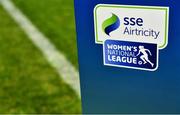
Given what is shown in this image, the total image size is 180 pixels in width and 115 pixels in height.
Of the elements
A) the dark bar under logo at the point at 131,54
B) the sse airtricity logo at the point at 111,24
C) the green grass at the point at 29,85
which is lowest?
the green grass at the point at 29,85

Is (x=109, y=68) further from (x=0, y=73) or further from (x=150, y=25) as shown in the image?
(x=0, y=73)

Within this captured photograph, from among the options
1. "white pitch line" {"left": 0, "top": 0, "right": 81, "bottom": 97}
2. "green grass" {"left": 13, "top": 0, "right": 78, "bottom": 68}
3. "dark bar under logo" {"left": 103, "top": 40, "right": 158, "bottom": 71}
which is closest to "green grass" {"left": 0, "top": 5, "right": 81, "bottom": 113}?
"white pitch line" {"left": 0, "top": 0, "right": 81, "bottom": 97}

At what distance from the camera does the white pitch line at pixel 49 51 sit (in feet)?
19.7

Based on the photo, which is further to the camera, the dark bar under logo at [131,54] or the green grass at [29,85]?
the green grass at [29,85]

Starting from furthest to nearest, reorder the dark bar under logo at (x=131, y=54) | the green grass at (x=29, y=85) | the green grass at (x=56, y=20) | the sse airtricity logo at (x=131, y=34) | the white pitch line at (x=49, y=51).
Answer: the green grass at (x=56, y=20) < the white pitch line at (x=49, y=51) < the green grass at (x=29, y=85) < the dark bar under logo at (x=131, y=54) < the sse airtricity logo at (x=131, y=34)

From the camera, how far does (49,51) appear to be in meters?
7.37

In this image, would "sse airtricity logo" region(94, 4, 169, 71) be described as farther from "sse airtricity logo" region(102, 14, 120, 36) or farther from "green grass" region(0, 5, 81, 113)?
"green grass" region(0, 5, 81, 113)

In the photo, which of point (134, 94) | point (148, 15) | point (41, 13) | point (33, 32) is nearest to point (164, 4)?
point (148, 15)

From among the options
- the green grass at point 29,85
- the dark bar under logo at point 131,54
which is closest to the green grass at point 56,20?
the green grass at point 29,85

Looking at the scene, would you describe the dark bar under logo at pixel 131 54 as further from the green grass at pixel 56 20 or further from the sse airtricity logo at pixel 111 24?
the green grass at pixel 56 20

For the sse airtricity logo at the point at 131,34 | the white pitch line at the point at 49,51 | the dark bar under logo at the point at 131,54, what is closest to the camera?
the sse airtricity logo at the point at 131,34

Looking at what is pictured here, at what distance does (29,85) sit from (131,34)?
2.94 m

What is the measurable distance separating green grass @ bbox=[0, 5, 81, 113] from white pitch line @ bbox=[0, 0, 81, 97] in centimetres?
10

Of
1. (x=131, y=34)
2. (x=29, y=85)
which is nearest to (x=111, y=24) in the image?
(x=131, y=34)
